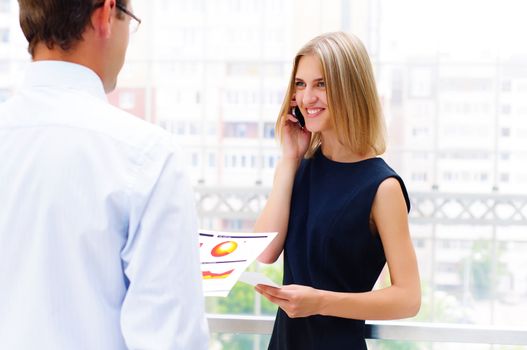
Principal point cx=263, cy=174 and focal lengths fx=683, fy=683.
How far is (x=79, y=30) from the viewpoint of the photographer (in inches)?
29.4

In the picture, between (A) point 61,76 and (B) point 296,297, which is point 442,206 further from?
(A) point 61,76

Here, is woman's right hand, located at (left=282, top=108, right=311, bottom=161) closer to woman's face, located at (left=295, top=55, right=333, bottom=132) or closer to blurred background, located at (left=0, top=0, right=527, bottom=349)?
woman's face, located at (left=295, top=55, right=333, bottom=132)

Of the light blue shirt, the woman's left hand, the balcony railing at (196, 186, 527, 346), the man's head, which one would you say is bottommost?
the balcony railing at (196, 186, 527, 346)

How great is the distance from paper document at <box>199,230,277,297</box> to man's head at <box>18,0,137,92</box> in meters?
0.34

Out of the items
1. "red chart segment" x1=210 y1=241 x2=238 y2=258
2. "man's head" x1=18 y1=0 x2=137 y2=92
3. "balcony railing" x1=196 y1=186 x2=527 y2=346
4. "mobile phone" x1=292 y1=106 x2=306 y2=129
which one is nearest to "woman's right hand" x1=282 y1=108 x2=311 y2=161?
"mobile phone" x1=292 y1=106 x2=306 y2=129

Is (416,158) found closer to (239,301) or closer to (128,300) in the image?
(239,301)

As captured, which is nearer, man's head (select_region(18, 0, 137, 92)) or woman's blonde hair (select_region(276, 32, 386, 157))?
man's head (select_region(18, 0, 137, 92))

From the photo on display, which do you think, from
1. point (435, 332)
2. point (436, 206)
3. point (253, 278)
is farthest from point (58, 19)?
point (436, 206)

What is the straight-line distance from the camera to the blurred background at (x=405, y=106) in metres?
9.16

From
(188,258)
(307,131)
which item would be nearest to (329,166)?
(307,131)

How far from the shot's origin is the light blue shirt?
2.37 ft

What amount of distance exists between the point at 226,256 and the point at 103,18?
1.49 feet

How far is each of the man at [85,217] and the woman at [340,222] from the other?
0.35 m

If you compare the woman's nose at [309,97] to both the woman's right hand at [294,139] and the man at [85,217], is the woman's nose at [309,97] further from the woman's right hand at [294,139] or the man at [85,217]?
the man at [85,217]
